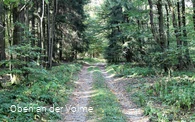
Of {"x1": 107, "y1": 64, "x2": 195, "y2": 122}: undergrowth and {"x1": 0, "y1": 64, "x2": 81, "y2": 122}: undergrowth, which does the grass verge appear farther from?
{"x1": 0, "y1": 64, "x2": 81, "y2": 122}: undergrowth

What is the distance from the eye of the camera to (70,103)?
9.32 meters

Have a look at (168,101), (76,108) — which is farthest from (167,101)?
(76,108)

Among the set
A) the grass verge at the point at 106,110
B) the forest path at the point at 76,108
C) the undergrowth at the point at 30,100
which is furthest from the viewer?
the forest path at the point at 76,108

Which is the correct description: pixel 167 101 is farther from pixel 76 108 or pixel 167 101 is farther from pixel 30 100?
pixel 30 100

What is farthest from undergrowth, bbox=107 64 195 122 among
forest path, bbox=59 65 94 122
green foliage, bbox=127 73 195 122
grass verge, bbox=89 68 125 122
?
forest path, bbox=59 65 94 122

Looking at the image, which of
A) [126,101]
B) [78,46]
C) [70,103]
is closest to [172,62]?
[126,101]

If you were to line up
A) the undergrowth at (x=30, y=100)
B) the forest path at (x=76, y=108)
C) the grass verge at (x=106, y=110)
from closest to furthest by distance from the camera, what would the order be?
the undergrowth at (x=30, y=100) → the grass verge at (x=106, y=110) → the forest path at (x=76, y=108)

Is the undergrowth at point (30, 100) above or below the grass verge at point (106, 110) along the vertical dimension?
above

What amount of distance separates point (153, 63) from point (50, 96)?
873cm

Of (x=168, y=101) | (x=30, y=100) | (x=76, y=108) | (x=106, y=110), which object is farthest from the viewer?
(x=76, y=108)

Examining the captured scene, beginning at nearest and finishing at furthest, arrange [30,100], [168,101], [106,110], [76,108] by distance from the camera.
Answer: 1. [106,110]
2. [30,100]
3. [168,101]
4. [76,108]

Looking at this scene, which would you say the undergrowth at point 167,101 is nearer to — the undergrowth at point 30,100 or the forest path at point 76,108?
the forest path at point 76,108

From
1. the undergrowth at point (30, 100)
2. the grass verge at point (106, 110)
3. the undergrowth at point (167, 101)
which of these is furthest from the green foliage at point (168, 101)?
the undergrowth at point (30, 100)

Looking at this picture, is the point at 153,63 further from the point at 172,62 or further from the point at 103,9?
the point at 103,9
